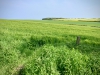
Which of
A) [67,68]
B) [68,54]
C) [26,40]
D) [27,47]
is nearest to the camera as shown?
[67,68]

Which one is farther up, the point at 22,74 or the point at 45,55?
the point at 45,55

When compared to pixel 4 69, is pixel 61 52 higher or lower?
higher

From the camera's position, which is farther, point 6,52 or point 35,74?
point 6,52

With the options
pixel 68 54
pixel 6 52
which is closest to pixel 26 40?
pixel 6 52

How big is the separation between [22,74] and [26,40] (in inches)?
234

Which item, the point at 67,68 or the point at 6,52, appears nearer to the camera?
the point at 67,68

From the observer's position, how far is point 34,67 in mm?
6660

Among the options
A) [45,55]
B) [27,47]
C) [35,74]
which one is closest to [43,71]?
[35,74]

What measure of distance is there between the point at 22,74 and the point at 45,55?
1.30 m

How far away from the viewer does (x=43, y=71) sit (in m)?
6.58

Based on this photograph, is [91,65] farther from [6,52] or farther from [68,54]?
[6,52]

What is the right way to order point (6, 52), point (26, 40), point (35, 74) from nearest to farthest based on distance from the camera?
point (35, 74) → point (6, 52) → point (26, 40)

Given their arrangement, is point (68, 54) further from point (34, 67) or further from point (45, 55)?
point (34, 67)

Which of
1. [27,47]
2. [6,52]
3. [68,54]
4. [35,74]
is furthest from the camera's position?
[27,47]
